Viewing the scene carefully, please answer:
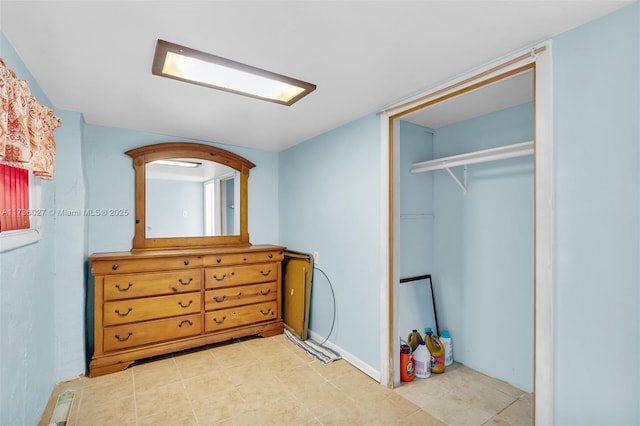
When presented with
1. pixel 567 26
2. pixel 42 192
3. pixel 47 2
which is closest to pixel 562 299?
pixel 567 26

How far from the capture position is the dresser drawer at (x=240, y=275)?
124 inches

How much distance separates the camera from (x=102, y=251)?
3.04 meters

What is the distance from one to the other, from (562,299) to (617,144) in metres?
0.73

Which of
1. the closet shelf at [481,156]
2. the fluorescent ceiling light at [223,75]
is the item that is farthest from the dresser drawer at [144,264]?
the closet shelf at [481,156]

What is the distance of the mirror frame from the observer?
126 inches

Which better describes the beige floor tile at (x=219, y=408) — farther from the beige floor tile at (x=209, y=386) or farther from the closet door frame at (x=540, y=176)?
the closet door frame at (x=540, y=176)

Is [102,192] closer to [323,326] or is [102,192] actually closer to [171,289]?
[171,289]

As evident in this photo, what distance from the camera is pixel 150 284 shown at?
9.36 ft

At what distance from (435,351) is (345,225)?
135 centimetres

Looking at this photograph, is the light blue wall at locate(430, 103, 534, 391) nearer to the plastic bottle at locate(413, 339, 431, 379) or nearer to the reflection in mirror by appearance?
the plastic bottle at locate(413, 339, 431, 379)

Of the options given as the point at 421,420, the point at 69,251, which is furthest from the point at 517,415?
the point at 69,251

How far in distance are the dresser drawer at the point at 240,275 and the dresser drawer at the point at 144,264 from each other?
19 centimetres

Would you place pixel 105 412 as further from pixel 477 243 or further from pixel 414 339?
pixel 477 243

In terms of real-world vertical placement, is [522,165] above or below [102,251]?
above
